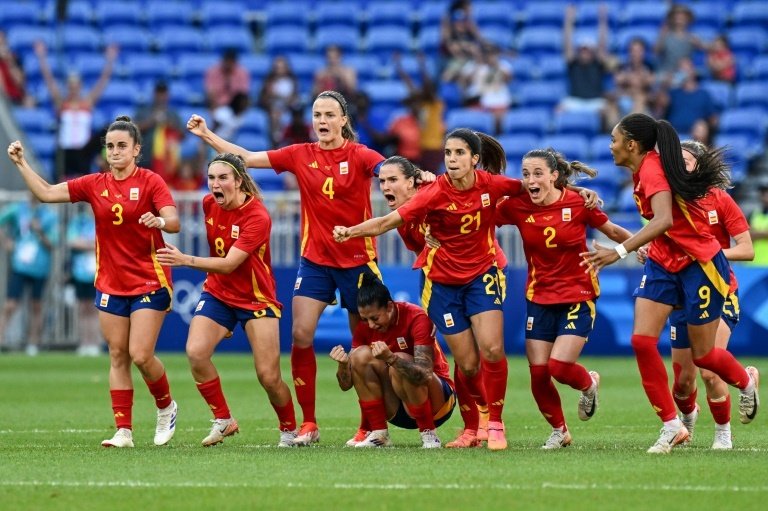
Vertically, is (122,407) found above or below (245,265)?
below

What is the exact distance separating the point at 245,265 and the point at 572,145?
1336cm

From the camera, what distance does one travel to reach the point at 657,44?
2469cm

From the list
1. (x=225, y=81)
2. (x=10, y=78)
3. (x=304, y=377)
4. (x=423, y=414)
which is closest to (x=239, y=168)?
(x=304, y=377)

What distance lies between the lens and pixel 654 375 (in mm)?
9875

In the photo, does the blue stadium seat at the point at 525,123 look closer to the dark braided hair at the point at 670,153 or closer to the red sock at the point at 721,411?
the red sock at the point at 721,411

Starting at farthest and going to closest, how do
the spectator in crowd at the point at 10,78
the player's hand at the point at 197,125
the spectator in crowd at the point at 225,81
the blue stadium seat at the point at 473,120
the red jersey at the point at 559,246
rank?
the spectator in crowd at the point at 10,78, the spectator in crowd at the point at 225,81, the blue stadium seat at the point at 473,120, the player's hand at the point at 197,125, the red jersey at the point at 559,246

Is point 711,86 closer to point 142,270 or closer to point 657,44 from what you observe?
point 657,44

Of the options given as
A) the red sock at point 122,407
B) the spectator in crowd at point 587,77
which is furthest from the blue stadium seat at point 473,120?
the red sock at point 122,407

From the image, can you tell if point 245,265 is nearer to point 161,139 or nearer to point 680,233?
point 680,233

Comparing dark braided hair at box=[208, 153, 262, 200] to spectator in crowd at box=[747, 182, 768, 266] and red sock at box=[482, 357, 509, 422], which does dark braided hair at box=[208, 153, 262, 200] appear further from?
spectator in crowd at box=[747, 182, 768, 266]

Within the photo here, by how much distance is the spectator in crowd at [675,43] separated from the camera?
24.4 metres

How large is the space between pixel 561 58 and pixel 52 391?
12709 mm

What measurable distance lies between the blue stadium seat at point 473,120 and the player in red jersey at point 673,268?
13524mm

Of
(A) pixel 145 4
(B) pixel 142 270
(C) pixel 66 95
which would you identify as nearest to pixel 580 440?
(B) pixel 142 270
